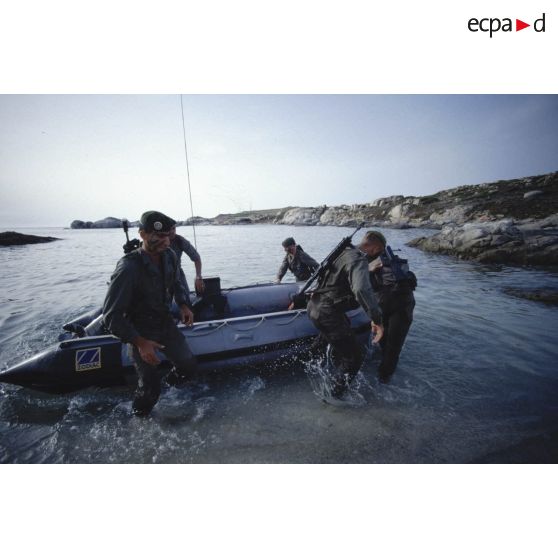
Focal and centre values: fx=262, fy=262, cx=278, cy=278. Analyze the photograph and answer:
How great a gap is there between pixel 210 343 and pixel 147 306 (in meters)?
1.38

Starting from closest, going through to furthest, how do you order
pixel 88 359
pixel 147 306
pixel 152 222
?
pixel 152 222 → pixel 147 306 → pixel 88 359

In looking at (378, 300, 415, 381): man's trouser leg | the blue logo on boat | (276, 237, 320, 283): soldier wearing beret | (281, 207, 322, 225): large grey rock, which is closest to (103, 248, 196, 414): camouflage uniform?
the blue logo on boat

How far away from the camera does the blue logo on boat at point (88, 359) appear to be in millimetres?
3516

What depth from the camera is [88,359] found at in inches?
139

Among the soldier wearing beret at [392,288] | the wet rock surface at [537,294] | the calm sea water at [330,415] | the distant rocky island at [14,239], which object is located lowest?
the calm sea water at [330,415]

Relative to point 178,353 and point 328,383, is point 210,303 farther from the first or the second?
point 328,383

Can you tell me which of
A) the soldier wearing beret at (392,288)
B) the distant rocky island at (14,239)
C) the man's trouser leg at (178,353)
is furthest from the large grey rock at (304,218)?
the man's trouser leg at (178,353)

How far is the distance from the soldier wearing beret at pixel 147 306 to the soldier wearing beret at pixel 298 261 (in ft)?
11.3

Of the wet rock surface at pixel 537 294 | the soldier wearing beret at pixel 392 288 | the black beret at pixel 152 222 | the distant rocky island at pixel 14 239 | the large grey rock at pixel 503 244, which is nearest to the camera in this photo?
the black beret at pixel 152 222

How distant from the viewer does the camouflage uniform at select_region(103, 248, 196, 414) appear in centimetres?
250

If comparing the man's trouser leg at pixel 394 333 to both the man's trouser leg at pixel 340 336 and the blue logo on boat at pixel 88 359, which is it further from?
the blue logo on boat at pixel 88 359

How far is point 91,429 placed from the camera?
3.40m

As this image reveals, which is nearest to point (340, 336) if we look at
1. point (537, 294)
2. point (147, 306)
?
point (147, 306)

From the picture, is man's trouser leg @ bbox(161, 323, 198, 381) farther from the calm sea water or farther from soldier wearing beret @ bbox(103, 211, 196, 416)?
the calm sea water
